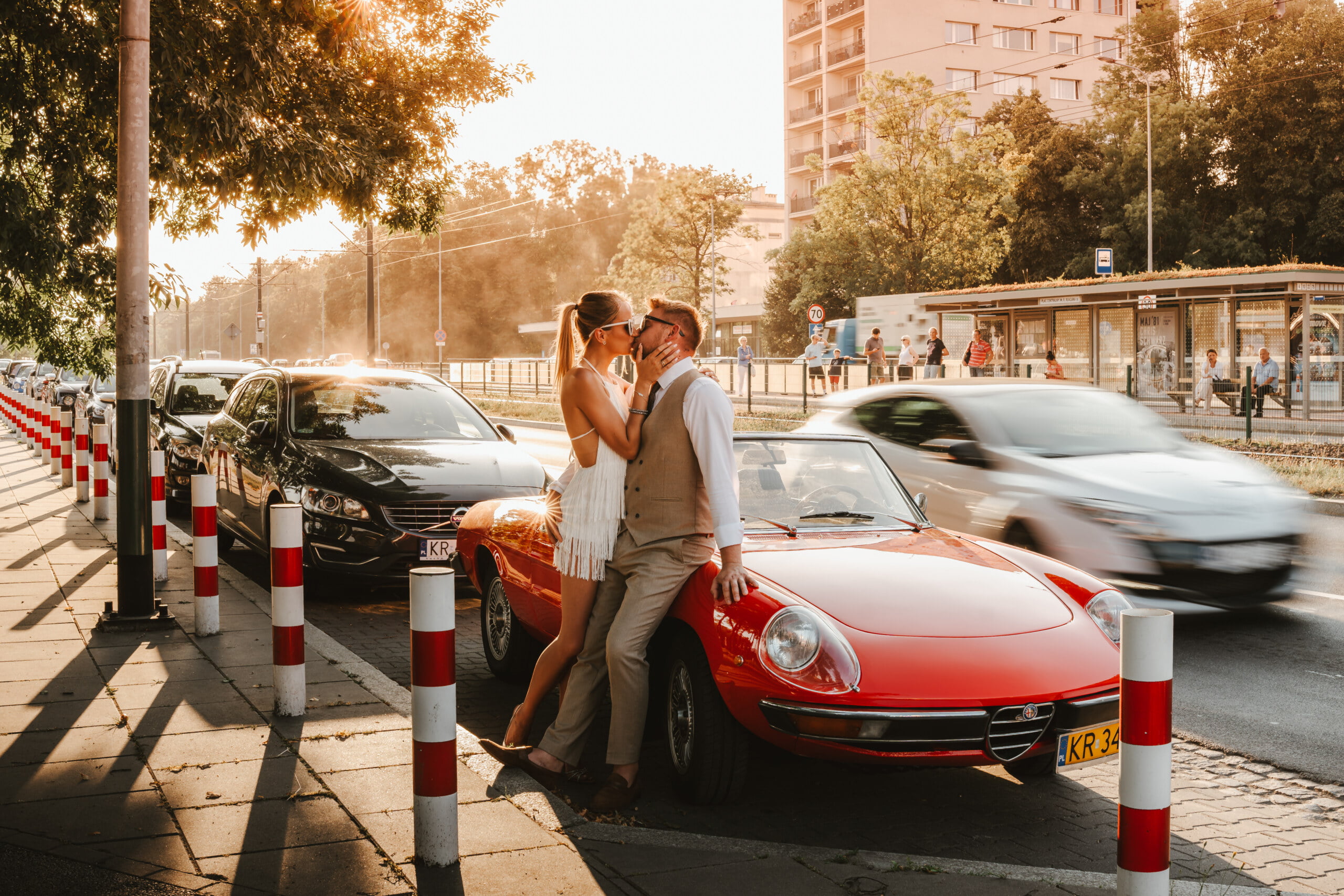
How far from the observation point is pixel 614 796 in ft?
13.9

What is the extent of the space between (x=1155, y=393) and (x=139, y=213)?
79.9 ft

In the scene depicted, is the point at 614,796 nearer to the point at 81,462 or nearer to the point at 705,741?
the point at 705,741

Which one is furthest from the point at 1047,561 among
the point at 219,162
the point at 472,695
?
the point at 219,162

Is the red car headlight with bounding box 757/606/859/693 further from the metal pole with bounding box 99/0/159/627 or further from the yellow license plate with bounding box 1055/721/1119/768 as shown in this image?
the metal pole with bounding box 99/0/159/627

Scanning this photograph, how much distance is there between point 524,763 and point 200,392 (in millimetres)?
10425

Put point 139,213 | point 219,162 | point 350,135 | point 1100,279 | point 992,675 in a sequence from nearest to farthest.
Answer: point 992,675 → point 139,213 → point 219,162 → point 350,135 → point 1100,279

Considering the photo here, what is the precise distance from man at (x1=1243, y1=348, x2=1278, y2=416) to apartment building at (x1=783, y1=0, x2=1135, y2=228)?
41684mm

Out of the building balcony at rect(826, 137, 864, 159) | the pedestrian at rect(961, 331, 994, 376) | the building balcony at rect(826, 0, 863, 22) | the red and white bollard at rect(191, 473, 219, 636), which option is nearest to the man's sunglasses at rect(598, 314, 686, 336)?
the red and white bollard at rect(191, 473, 219, 636)

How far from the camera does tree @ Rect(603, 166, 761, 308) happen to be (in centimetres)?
5753

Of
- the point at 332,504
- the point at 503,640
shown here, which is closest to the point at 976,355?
the point at 332,504

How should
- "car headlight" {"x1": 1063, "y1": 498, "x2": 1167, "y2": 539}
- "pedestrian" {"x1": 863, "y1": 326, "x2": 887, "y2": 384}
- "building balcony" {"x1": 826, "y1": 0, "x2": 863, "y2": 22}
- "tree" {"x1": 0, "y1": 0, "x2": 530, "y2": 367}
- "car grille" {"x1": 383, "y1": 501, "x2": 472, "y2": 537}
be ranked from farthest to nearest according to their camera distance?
"building balcony" {"x1": 826, "y1": 0, "x2": 863, "y2": 22} → "pedestrian" {"x1": 863, "y1": 326, "x2": 887, "y2": 384} → "tree" {"x1": 0, "y1": 0, "x2": 530, "y2": 367} → "car grille" {"x1": 383, "y1": 501, "x2": 472, "y2": 537} → "car headlight" {"x1": 1063, "y1": 498, "x2": 1167, "y2": 539}

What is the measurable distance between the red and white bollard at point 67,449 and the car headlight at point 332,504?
8.88m

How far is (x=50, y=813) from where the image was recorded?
4000 mm

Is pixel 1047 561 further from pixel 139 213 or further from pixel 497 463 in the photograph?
pixel 139 213
